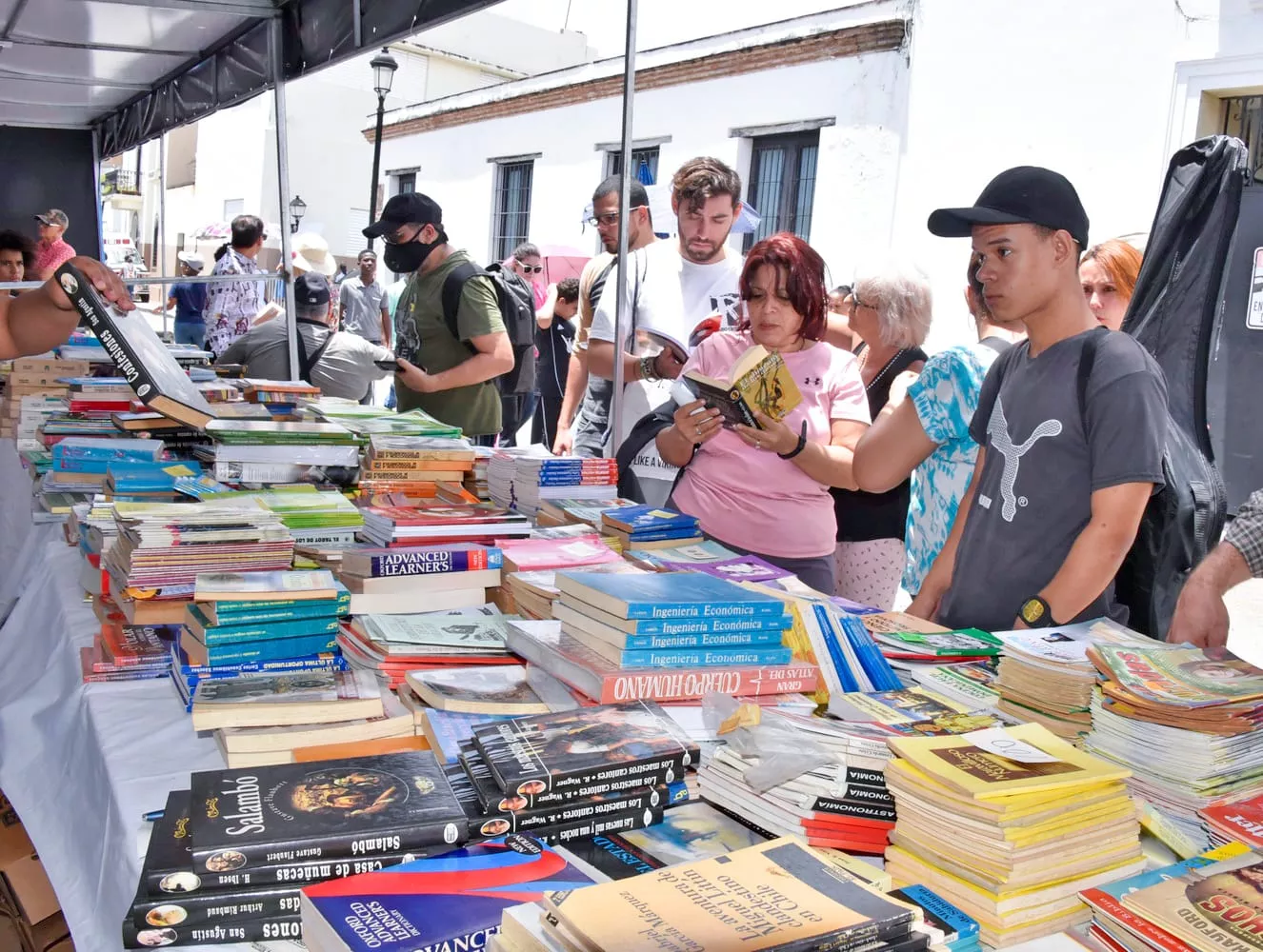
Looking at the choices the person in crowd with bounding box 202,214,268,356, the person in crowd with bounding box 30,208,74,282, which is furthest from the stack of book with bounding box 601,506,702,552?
the person in crowd with bounding box 30,208,74,282

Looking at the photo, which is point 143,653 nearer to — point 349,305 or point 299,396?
point 299,396

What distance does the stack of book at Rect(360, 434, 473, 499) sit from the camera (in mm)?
2791

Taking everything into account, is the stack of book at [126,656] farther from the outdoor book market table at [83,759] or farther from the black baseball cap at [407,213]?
the black baseball cap at [407,213]

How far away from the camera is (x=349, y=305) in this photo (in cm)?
1021

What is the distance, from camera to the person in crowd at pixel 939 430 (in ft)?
8.91

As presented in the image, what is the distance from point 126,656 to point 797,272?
6.24ft

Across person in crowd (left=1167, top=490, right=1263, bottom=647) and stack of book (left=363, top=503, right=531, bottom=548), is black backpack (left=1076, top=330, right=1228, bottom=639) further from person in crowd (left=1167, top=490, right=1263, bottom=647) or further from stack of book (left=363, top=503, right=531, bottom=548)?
stack of book (left=363, top=503, right=531, bottom=548)

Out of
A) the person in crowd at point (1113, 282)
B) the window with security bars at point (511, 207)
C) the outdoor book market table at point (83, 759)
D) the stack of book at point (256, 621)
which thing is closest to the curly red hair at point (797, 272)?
the person in crowd at point (1113, 282)

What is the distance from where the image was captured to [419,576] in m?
1.99

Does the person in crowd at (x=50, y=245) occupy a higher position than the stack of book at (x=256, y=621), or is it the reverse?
the person in crowd at (x=50, y=245)

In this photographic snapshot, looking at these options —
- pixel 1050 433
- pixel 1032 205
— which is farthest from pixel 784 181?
pixel 1050 433

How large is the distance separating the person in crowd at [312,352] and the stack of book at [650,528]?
2.78m

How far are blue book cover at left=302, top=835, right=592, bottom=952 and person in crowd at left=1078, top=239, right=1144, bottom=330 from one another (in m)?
3.07

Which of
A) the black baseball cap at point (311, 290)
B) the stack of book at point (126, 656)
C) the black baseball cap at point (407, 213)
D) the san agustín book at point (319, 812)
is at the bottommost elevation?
the stack of book at point (126, 656)
